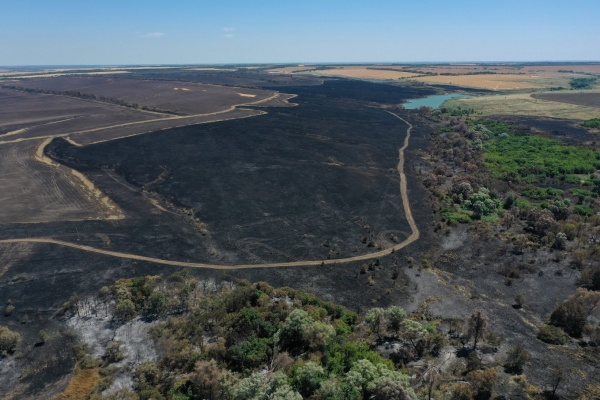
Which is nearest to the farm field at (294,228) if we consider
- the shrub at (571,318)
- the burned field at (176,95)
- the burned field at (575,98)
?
the shrub at (571,318)

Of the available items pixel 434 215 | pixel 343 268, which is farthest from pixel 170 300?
pixel 434 215

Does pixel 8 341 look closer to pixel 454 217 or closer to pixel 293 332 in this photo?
pixel 293 332

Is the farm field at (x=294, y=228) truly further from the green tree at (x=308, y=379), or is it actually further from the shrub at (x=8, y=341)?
the green tree at (x=308, y=379)

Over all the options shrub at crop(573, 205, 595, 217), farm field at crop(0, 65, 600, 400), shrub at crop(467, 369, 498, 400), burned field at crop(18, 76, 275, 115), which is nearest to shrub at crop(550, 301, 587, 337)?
farm field at crop(0, 65, 600, 400)

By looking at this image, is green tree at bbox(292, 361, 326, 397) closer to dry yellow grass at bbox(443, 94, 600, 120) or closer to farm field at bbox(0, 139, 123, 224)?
farm field at bbox(0, 139, 123, 224)

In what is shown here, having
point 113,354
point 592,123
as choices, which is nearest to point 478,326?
point 113,354

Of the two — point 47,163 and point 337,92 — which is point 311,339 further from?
point 337,92

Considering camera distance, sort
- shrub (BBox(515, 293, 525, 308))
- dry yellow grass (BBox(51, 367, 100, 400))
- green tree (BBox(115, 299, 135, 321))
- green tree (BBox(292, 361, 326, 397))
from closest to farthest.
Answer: green tree (BBox(292, 361, 326, 397))
dry yellow grass (BBox(51, 367, 100, 400))
green tree (BBox(115, 299, 135, 321))
shrub (BBox(515, 293, 525, 308))
